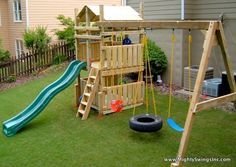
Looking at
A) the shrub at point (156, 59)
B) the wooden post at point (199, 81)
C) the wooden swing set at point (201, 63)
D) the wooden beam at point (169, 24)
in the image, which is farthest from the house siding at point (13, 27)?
the wooden post at point (199, 81)

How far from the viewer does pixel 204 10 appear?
10.5 m

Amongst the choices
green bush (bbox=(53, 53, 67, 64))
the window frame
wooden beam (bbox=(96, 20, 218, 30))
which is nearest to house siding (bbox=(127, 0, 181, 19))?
wooden beam (bbox=(96, 20, 218, 30))

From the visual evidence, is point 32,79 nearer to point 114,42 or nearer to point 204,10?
point 114,42

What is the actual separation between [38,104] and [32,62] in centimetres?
804

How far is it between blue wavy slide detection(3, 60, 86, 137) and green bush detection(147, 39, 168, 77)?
124 inches

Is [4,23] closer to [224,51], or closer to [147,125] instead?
[147,125]

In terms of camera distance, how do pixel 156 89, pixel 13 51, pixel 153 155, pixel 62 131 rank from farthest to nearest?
pixel 13 51 < pixel 156 89 < pixel 62 131 < pixel 153 155

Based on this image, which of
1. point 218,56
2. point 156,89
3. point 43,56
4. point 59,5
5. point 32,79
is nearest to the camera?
point 218,56

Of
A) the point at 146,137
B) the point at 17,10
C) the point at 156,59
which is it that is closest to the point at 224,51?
the point at 146,137

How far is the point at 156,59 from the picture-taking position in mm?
11312

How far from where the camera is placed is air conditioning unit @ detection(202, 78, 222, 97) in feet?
30.7

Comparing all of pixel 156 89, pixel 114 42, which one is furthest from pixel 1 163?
pixel 156 89

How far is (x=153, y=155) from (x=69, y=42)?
1239cm

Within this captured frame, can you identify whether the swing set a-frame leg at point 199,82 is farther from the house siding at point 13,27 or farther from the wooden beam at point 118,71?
the house siding at point 13,27
